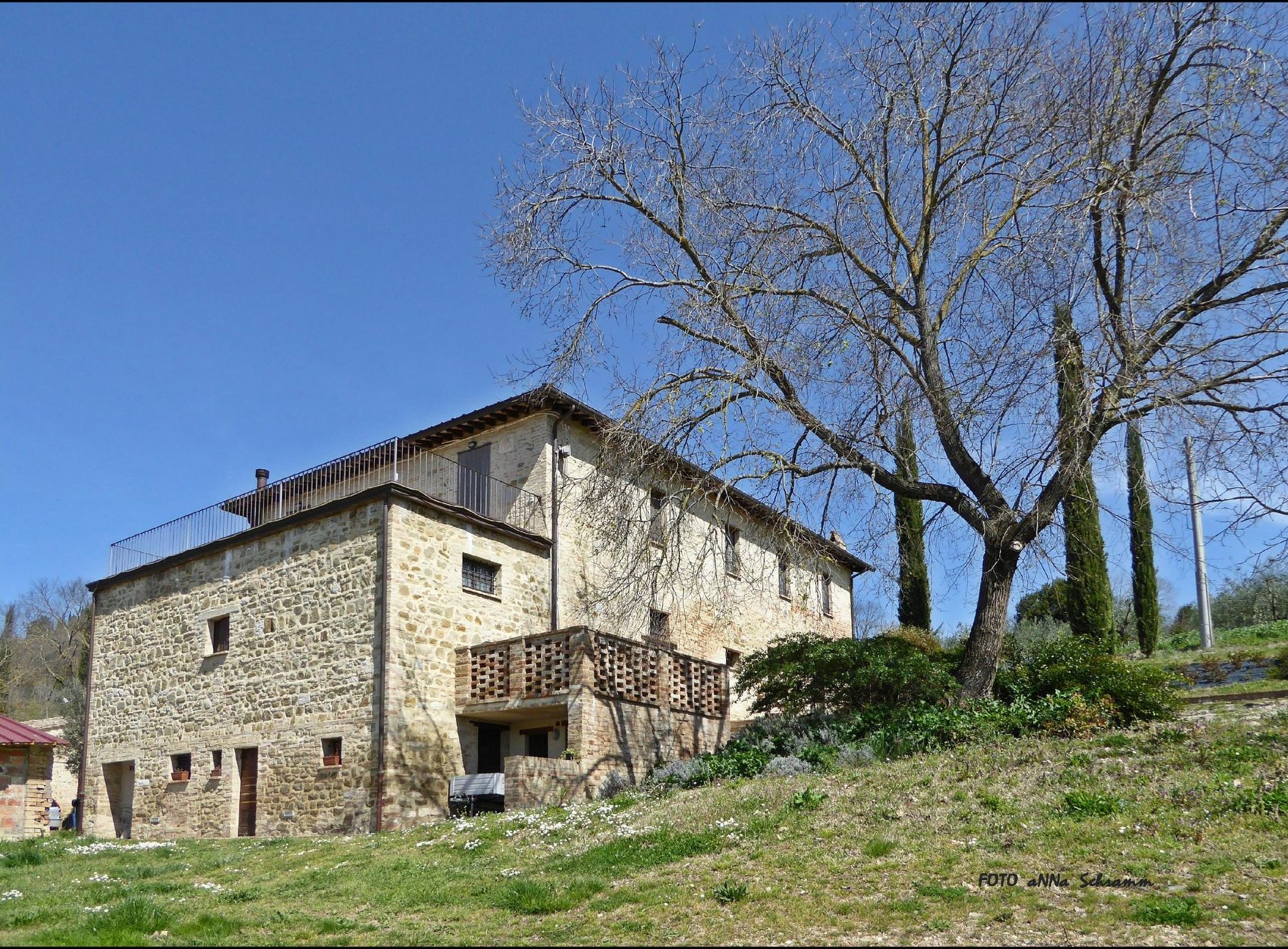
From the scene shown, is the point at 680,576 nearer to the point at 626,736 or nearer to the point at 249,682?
the point at 626,736

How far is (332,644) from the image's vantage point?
57.3ft

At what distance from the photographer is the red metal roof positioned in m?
21.2

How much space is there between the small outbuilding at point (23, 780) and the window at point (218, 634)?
15.7ft

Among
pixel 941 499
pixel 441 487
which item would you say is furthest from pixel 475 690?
pixel 941 499

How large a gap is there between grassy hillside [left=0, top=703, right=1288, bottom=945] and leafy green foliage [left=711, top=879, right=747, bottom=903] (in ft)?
0.06

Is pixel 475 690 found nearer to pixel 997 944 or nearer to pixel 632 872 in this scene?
pixel 632 872

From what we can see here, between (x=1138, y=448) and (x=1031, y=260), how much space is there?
Result: 8.74 ft

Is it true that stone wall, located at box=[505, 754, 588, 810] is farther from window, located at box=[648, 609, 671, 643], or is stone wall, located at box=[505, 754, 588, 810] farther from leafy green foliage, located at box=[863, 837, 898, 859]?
window, located at box=[648, 609, 671, 643]

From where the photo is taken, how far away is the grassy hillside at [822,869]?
7.73 meters

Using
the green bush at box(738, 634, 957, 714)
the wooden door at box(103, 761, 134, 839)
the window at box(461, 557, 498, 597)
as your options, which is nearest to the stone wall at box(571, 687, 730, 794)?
the green bush at box(738, 634, 957, 714)

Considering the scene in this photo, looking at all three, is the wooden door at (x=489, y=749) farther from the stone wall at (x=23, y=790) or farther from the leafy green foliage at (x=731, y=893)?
the stone wall at (x=23, y=790)

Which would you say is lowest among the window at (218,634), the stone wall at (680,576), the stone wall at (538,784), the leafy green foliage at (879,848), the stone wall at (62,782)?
the stone wall at (62,782)

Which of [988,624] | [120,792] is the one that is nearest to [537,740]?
[988,624]

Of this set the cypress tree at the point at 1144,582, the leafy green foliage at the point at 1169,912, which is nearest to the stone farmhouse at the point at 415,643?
the leafy green foliage at the point at 1169,912
